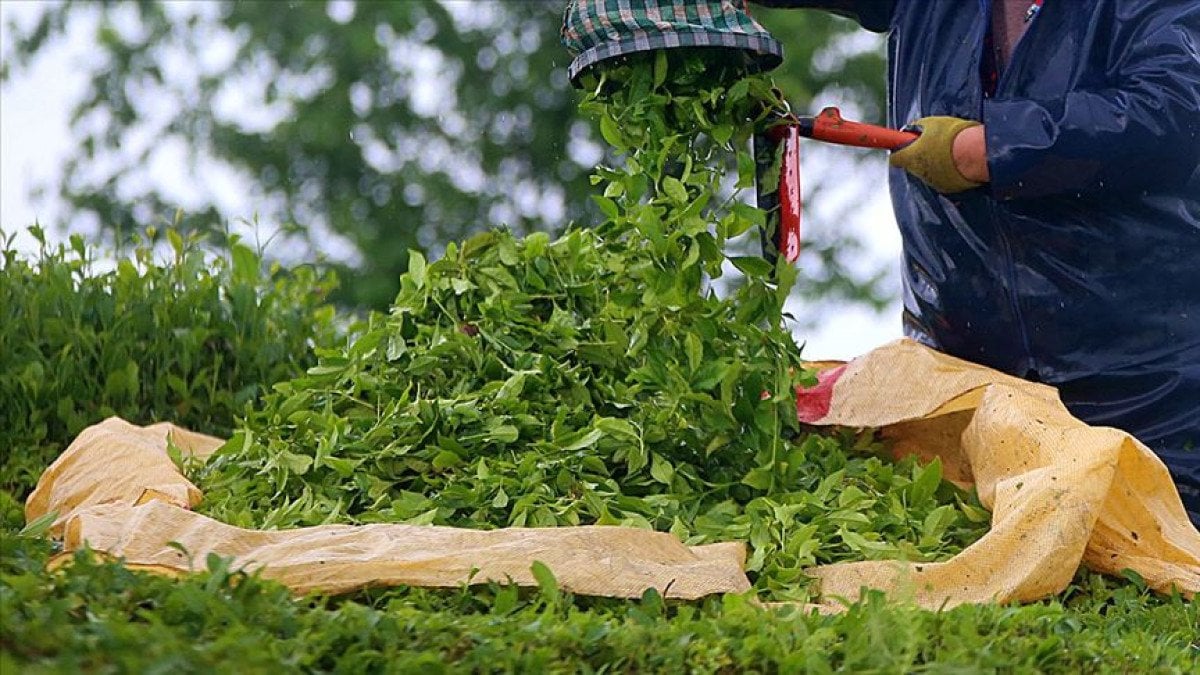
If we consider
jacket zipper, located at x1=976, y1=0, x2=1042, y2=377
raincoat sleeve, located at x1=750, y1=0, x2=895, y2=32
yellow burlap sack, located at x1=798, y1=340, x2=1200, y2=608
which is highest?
raincoat sleeve, located at x1=750, y1=0, x2=895, y2=32

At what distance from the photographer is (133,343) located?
12.5 ft

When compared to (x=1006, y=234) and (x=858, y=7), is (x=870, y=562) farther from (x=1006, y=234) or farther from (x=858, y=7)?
(x=858, y=7)

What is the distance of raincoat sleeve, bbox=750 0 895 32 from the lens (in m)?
3.50

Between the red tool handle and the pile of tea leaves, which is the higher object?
the red tool handle

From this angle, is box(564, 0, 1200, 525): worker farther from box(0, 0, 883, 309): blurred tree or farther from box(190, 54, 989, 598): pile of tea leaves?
box(0, 0, 883, 309): blurred tree

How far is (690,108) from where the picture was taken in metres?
2.78

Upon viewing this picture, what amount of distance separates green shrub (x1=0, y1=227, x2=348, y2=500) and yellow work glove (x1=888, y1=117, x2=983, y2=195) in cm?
176

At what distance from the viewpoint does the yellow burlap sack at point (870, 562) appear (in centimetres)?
220

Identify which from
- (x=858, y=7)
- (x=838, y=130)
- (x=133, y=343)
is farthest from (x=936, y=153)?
(x=133, y=343)

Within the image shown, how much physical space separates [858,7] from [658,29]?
95cm

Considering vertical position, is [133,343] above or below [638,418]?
above

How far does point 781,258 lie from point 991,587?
29.6 inches

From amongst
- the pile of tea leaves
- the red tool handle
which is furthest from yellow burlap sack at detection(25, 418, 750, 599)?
the red tool handle

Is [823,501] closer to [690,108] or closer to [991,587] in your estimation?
[991,587]
